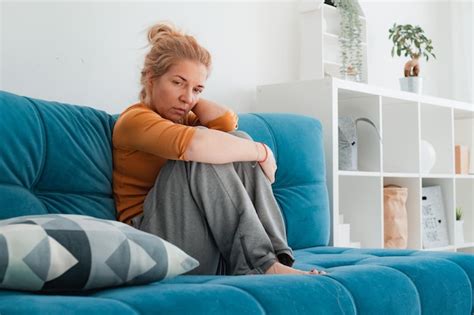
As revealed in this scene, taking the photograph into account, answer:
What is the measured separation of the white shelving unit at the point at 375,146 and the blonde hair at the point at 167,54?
0.98 m

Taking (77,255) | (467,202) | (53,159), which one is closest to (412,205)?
(467,202)

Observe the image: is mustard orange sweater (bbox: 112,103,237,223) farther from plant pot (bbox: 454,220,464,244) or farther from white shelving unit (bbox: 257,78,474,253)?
plant pot (bbox: 454,220,464,244)

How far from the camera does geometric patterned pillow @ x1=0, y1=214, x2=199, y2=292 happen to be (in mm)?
1303

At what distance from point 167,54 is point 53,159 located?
1.41 ft

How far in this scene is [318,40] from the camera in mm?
3516

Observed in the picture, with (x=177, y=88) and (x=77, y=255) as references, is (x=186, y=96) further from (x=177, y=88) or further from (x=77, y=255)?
(x=77, y=255)

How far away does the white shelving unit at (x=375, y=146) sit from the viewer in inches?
121

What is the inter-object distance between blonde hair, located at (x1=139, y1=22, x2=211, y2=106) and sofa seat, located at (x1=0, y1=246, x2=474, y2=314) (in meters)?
0.64

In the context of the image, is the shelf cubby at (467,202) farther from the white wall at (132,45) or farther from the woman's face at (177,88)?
the woman's face at (177,88)

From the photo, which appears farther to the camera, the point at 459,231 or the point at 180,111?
the point at 459,231

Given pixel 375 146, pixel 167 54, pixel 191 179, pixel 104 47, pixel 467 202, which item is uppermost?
pixel 104 47

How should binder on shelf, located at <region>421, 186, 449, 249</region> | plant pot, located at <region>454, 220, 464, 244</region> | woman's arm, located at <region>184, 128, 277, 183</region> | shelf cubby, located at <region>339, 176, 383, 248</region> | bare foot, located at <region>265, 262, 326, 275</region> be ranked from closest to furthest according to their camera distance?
1. bare foot, located at <region>265, 262, 326, 275</region>
2. woman's arm, located at <region>184, 128, 277, 183</region>
3. shelf cubby, located at <region>339, 176, 383, 248</region>
4. binder on shelf, located at <region>421, 186, 449, 249</region>
5. plant pot, located at <region>454, 220, 464, 244</region>

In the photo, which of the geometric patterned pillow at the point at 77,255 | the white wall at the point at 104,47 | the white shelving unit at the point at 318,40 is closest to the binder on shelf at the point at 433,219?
the white shelving unit at the point at 318,40

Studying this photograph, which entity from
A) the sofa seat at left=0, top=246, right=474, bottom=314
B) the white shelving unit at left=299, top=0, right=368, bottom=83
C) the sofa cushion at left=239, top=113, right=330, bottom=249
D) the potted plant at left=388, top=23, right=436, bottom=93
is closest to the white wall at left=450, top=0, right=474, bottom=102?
the potted plant at left=388, top=23, right=436, bottom=93
